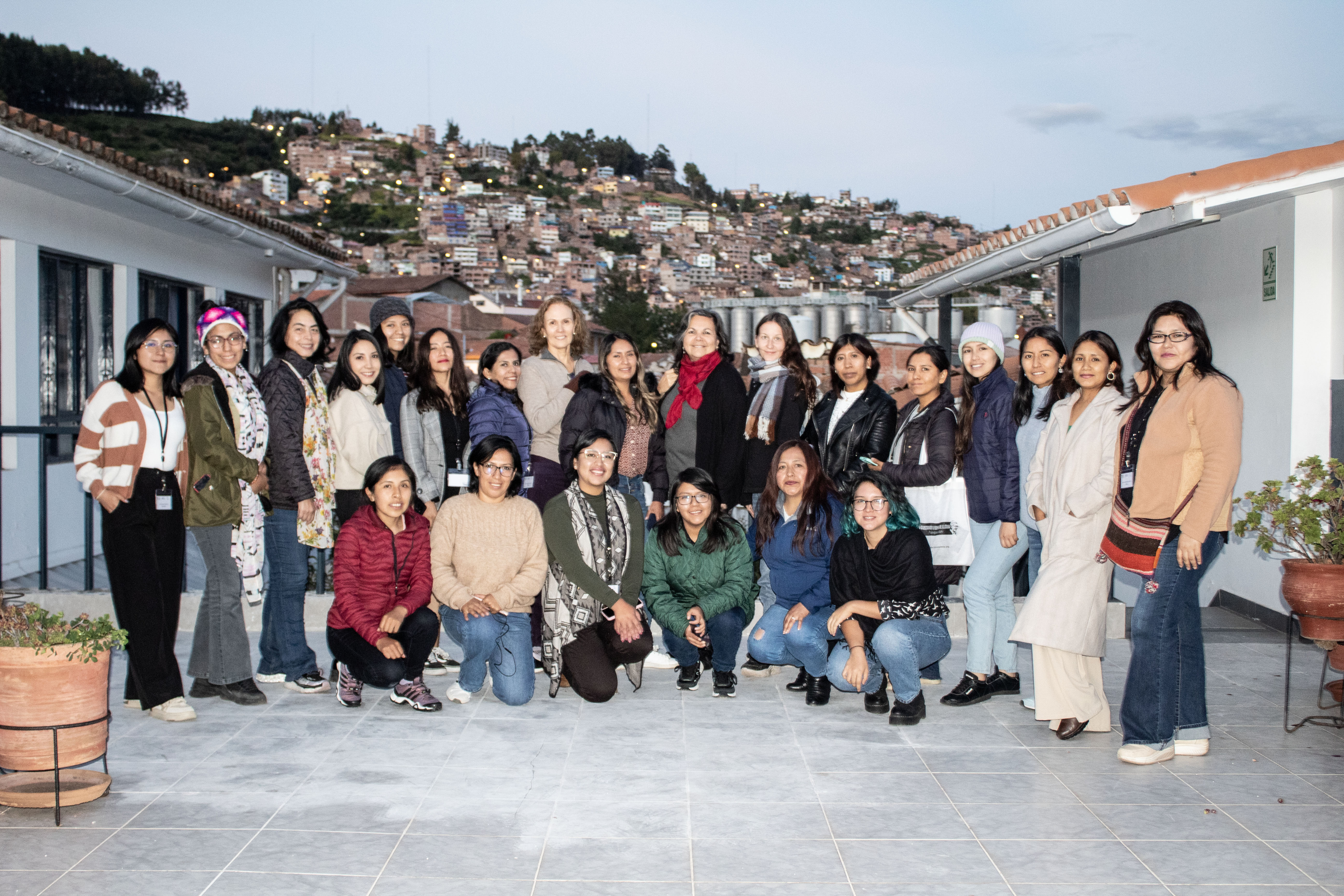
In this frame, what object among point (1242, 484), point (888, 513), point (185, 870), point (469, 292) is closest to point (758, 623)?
point (888, 513)

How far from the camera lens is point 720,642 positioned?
16.1ft

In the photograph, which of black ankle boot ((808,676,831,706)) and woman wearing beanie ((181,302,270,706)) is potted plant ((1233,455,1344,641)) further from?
woman wearing beanie ((181,302,270,706))

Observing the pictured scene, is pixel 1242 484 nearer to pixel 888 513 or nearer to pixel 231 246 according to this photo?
pixel 888 513

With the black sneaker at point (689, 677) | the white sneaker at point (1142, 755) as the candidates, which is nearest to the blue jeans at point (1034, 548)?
the white sneaker at point (1142, 755)

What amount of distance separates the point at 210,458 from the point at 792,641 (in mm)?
2594

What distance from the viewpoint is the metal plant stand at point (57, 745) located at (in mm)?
3297

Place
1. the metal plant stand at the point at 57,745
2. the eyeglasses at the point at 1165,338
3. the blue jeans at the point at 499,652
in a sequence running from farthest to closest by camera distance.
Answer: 1. the blue jeans at the point at 499,652
2. the eyeglasses at the point at 1165,338
3. the metal plant stand at the point at 57,745

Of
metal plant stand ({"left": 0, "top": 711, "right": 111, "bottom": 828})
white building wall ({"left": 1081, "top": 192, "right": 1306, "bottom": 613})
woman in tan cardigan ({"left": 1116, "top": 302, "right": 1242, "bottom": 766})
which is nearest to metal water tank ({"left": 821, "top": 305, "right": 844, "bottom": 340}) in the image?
white building wall ({"left": 1081, "top": 192, "right": 1306, "bottom": 613})

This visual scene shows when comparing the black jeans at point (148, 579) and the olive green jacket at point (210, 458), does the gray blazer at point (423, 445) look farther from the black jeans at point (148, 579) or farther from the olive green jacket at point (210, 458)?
the black jeans at point (148, 579)

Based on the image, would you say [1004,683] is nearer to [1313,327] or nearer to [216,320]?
[1313,327]

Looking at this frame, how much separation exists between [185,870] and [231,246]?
1019cm

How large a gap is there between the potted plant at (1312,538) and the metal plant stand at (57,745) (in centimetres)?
432

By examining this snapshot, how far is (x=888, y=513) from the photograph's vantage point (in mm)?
4609

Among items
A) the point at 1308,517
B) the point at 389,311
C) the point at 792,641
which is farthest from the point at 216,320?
the point at 1308,517
